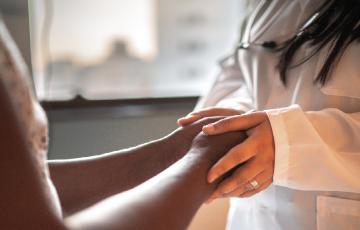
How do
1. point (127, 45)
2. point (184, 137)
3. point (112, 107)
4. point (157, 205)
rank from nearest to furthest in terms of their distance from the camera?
point (157, 205)
point (184, 137)
point (112, 107)
point (127, 45)

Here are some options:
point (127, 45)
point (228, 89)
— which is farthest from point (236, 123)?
point (127, 45)

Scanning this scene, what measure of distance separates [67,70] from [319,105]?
822mm

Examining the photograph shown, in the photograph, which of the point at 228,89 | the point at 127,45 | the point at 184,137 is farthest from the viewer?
the point at 127,45

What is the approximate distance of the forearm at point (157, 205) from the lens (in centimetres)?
38

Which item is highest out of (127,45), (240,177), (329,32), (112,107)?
(329,32)

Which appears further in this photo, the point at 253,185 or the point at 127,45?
the point at 127,45

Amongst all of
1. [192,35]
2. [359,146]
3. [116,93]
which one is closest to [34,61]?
[116,93]

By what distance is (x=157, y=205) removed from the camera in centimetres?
42

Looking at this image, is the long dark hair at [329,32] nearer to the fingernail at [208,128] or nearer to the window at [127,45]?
the fingernail at [208,128]

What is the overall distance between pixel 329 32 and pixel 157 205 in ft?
1.62

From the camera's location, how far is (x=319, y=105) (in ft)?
2.46

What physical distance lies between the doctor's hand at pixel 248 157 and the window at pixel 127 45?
0.66m

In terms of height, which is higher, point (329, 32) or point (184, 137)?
point (329, 32)

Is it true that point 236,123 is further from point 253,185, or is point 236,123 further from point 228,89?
point 228,89
